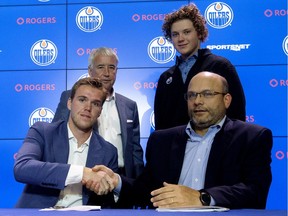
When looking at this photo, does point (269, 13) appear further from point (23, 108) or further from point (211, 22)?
point (23, 108)

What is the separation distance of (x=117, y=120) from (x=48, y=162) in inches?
48.5

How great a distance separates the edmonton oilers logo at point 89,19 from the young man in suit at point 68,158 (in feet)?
6.44

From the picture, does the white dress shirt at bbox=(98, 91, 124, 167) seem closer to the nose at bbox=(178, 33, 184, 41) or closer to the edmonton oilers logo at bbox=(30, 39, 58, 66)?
the nose at bbox=(178, 33, 184, 41)

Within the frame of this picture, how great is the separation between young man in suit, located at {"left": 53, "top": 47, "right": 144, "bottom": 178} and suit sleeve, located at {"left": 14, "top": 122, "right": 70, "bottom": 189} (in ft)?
3.00

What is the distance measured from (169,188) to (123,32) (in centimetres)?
285

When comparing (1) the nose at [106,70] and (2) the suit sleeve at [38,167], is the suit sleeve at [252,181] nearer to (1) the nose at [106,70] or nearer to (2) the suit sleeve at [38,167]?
(2) the suit sleeve at [38,167]

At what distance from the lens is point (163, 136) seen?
278 cm

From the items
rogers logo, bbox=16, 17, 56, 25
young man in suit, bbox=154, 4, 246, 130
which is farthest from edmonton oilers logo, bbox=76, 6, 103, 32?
young man in suit, bbox=154, 4, 246, 130

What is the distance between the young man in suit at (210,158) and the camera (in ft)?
7.94

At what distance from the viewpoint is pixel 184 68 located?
137 inches

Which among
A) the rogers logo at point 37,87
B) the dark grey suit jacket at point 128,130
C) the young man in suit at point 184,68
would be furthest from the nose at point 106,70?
the rogers logo at point 37,87

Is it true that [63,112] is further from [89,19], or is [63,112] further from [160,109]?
[89,19]

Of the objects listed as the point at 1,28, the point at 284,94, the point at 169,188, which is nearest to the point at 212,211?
the point at 169,188

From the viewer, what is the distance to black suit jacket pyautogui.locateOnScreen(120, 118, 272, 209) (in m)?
2.38
